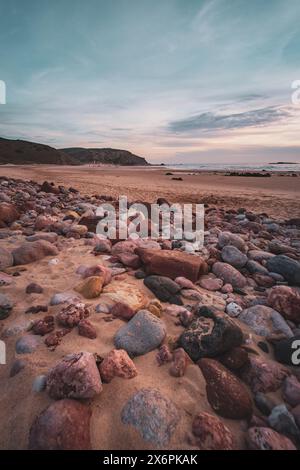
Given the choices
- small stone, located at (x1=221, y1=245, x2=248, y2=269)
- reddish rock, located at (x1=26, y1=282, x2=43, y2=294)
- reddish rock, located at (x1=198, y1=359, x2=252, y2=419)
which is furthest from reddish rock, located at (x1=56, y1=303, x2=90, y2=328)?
small stone, located at (x1=221, y1=245, x2=248, y2=269)

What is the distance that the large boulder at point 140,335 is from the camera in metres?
2.06

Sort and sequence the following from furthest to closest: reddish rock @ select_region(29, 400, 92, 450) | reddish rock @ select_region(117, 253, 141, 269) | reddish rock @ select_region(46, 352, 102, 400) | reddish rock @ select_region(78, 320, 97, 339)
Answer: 1. reddish rock @ select_region(117, 253, 141, 269)
2. reddish rock @ select_region(78, 320, 97, 339)
3. reddish rock @ select_region(46, 352, 102, 400)
4. reddish rock @ select_region(29, 400, 92, 450)

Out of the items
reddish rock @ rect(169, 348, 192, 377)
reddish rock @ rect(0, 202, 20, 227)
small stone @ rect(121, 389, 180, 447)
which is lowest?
small stone @ rect(121, 389, 180, 447)

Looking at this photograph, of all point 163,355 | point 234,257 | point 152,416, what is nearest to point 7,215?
point 234,257

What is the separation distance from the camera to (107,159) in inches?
3777

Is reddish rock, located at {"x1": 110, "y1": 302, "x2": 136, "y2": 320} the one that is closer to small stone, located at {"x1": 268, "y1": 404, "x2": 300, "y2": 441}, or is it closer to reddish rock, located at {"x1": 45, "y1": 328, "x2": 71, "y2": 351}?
reddish rock, located at {"x1": 45, "y1": 328, "x2": 71, "y2": 351}

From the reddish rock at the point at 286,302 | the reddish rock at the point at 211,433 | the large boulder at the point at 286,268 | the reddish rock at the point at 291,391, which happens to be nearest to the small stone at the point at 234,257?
the large boulder at the point at 286,268

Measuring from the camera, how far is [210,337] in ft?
6.73

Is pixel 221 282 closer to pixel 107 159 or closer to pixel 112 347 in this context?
pixel 112 347

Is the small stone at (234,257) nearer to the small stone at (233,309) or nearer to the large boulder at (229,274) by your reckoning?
the large boulder at (229,274)

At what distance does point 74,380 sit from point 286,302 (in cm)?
211

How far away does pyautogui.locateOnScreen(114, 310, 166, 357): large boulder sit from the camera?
2.06 meters

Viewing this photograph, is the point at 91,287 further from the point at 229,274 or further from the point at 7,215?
the point at 7,215

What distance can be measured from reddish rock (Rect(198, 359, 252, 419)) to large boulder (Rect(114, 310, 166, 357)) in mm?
413
